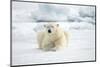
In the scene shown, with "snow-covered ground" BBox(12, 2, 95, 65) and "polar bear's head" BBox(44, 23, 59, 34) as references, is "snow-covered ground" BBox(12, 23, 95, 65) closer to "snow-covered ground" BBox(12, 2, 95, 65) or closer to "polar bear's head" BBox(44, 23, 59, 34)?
"snow-covered ground" BBox(12, 2, 95, 65)

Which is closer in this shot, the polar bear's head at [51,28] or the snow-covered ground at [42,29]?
the snow-covered ground at [42,29]

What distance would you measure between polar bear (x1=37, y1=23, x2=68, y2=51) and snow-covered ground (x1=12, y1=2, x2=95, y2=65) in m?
0.05

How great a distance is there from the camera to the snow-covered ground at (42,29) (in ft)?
7.48

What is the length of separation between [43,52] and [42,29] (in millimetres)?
267

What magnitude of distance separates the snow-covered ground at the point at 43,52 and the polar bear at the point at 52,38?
6 centimetres

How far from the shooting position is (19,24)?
7.50 feet

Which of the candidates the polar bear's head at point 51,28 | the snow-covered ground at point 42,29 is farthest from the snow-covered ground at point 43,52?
the polar bear's head at point 51,28

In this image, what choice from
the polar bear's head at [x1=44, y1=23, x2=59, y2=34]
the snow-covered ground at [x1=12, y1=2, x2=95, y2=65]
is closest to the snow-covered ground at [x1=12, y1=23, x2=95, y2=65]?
the snow-covered ground at [x1=12, y1=2, x2=95, y2=65]

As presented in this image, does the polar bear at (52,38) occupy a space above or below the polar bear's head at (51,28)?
below

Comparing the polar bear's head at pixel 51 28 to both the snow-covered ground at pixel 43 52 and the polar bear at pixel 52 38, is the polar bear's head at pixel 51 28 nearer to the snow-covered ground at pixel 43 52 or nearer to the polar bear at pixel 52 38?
the polar bear at pixel 52 38

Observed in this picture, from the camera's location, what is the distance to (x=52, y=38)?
2414 millimetres

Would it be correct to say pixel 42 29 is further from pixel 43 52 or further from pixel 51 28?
pixel 43 52

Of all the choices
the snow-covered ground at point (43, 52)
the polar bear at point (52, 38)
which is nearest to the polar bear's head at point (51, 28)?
the polar bear at point (52, 38)

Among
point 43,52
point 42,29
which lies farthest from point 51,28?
point 43,52
